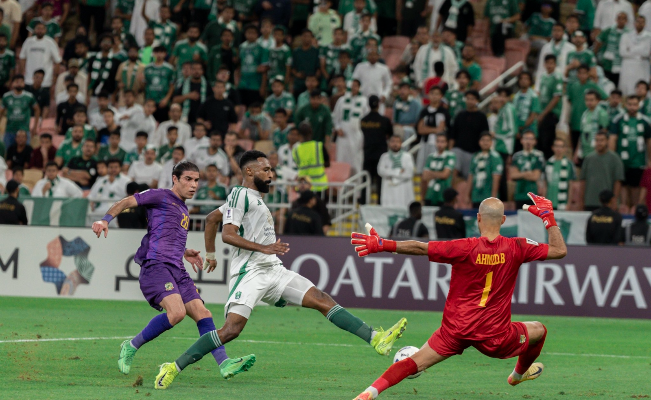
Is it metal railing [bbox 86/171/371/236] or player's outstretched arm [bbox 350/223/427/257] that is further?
metal railing [bbox 86/171/371/236]

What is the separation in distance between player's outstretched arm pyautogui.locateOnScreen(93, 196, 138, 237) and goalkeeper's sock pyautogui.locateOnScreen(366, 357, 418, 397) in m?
2.64

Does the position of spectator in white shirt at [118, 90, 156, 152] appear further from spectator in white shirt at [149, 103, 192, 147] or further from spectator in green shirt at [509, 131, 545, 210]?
spectator in green shirt at [509, 131, 545, 210]

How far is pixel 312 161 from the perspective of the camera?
1906cm

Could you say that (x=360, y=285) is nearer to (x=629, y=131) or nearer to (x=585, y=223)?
(x=585, y=223)

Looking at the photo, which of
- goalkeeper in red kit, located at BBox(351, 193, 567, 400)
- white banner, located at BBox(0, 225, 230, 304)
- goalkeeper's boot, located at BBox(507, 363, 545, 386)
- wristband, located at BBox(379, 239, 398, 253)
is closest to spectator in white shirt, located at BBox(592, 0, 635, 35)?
white banner, located at BBox(0, 225, 230, 304)

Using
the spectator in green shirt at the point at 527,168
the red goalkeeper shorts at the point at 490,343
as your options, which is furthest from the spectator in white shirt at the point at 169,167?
the red goalkeeper shorts at the point at 490,343

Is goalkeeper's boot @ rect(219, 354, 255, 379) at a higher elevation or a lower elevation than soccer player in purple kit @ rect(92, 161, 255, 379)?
lower

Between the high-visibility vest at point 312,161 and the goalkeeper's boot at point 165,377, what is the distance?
10797 mm

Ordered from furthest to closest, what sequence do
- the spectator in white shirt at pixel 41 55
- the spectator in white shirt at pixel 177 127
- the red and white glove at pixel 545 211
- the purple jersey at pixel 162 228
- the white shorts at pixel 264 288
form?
the spectator in white shirt at pixel 41 55
the spectator in white shirt at pixel 177 127
the purple jersey at pixel 162 228
the white shorts at pixel 264 288
the red and white glove at pixel 545 211

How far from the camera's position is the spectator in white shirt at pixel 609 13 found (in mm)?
21812

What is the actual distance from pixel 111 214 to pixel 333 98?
13611 millimetres

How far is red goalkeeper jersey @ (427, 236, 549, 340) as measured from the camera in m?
7.48

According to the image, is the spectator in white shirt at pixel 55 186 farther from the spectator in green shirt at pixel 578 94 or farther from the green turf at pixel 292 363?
the spectator in green shirt at pixel 578 94

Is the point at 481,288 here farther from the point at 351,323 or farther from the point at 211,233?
the point at 211,233
